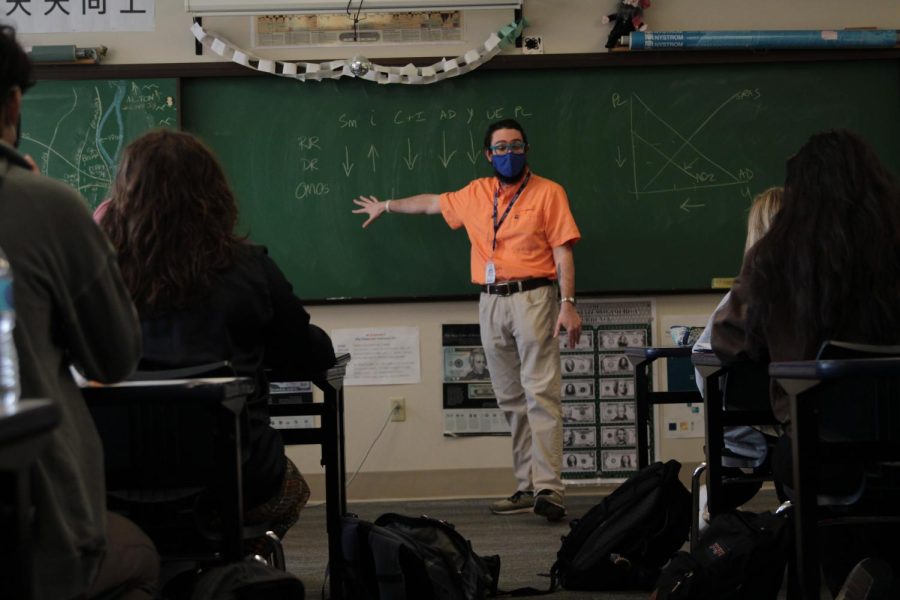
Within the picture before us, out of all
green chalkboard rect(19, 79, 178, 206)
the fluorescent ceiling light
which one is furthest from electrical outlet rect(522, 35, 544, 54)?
green chalkboard rect(19, 79, 178, 206)

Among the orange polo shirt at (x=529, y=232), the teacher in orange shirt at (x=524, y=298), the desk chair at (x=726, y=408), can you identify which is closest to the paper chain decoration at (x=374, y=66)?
the teacher in orange shirt at (x=524, y=298)

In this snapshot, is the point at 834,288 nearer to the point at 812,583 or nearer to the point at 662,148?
the point at 812,583

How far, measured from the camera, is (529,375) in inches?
170

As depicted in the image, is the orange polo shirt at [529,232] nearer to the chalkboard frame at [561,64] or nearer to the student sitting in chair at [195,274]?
the chalkboard frame at [561,64]

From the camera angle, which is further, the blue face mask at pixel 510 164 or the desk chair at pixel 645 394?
the blue face mask at pixel 510 164

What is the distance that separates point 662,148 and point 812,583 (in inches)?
124

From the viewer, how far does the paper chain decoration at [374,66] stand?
15.4ft

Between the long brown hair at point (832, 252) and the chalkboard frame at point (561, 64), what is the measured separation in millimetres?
2481

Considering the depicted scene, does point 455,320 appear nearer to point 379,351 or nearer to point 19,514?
point 379,351

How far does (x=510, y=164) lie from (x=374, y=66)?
0.90 metres

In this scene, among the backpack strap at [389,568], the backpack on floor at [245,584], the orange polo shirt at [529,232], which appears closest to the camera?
the backpack on floor at [245,584]

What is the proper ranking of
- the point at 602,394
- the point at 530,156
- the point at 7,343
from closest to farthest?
the point at 7,343
the point at 530,156
the point at 602,394

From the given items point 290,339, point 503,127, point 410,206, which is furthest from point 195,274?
point 410,206

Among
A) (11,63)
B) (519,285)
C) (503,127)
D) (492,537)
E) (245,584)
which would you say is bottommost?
(492,537)
